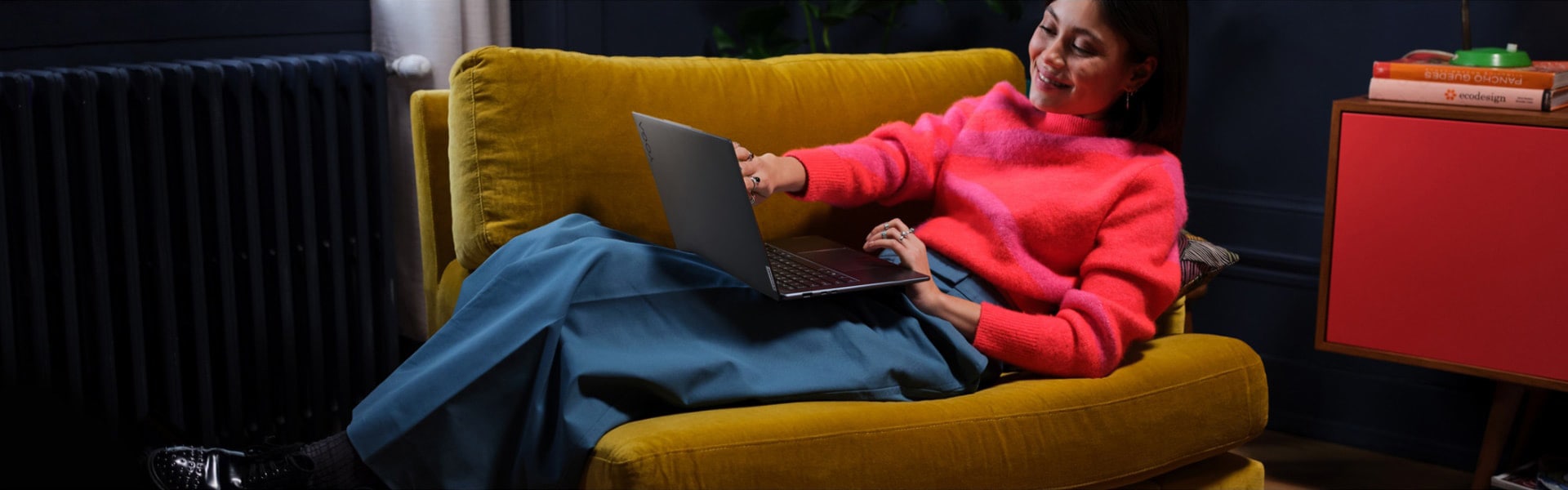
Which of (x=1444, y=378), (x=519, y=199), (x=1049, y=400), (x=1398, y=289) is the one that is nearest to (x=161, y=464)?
Answer: (x=519, y=199)

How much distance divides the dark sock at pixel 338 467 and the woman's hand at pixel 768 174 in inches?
22.1

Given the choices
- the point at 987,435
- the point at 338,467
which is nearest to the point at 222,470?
the point at 338,467

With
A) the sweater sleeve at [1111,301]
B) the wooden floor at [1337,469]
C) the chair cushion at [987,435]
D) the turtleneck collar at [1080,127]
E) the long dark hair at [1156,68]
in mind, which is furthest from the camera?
the wooden floor at [1337,469]

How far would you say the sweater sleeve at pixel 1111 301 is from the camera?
5.04 ft

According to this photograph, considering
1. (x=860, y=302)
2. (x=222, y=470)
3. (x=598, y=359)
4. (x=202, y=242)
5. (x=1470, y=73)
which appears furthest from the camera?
(x=202, y=242)

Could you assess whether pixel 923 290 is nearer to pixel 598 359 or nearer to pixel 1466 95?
pixel 598 359

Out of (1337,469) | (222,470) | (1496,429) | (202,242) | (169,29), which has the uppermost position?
(169,29)

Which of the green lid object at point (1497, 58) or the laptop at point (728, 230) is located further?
the green lid object at point (1497, 58)

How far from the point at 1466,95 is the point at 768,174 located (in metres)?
1.12

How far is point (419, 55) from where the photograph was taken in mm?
2363

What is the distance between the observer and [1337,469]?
7.89 ft

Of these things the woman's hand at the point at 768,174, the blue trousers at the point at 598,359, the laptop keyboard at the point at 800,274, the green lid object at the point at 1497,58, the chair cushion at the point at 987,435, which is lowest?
the chair cushion at the point at 987,435

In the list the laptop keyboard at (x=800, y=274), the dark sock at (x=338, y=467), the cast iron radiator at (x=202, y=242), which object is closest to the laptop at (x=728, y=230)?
the laptop keyboard at (x=800, y=274)

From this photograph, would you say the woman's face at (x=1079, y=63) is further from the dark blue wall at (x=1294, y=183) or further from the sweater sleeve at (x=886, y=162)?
the dark blue wall at (x=1294, y=183)
